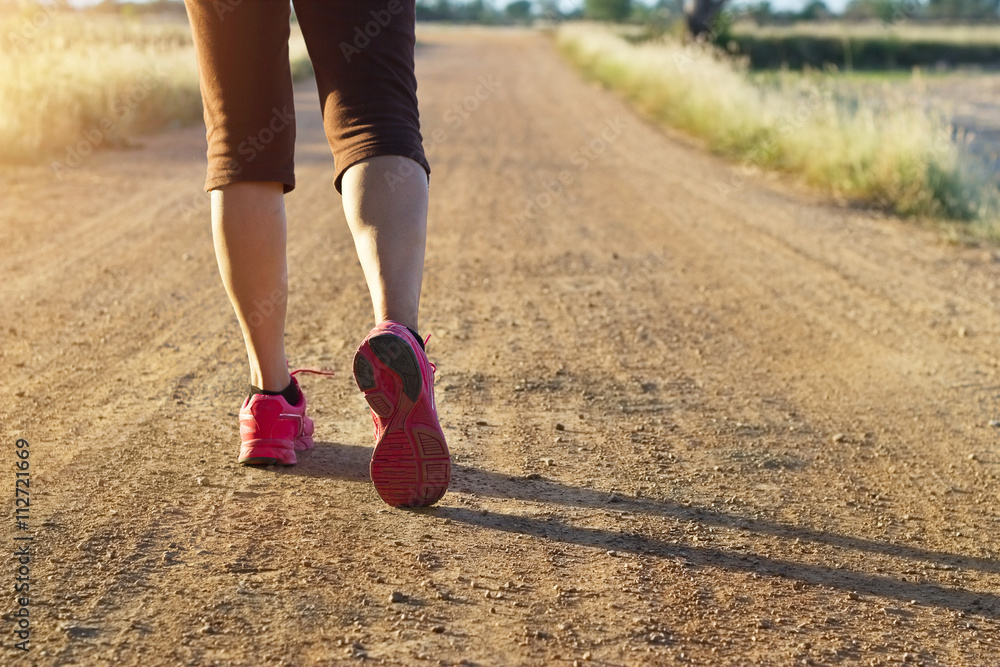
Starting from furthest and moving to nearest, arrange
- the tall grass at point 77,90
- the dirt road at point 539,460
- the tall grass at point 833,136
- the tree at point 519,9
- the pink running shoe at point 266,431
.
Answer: the tree at point 519,9, the tall grass at point 77,90, the tall grass at point 833,136, the pink running shoe at point 266,431, the dirt road at point 539,460

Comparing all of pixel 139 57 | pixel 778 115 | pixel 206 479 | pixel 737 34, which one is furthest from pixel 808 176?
pixel 737 34

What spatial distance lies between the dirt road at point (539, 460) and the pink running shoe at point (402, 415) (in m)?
0.10

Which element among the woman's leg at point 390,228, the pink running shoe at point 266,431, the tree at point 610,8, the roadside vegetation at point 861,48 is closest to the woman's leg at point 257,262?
the pink running shoe at point 266,431

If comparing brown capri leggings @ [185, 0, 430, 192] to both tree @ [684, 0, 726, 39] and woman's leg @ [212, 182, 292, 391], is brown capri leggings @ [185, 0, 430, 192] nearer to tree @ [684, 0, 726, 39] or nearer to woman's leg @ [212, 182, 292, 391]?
woman's leg @ [212, 182, 292, 391]

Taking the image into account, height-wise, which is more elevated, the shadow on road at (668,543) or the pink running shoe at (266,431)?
the pink running shoe at (266,431)

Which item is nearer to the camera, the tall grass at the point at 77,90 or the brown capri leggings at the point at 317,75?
the brown capri leggings at the point at 317,75

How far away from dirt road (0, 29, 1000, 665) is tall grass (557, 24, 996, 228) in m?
1.46

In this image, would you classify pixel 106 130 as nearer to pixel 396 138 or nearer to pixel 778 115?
pixel 778 115

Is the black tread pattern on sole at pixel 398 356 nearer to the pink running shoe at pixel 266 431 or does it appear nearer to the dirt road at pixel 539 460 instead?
the dirt road at pixel 539 460

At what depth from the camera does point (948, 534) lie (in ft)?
7.02

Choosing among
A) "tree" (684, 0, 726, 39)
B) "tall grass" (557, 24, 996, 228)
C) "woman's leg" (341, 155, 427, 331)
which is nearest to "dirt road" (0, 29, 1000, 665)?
"woman's leg" (341, 155, 427, 331)

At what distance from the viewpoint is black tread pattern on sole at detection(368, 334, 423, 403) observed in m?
1.87

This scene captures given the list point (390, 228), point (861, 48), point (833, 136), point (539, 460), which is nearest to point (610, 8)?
point (861, 48)

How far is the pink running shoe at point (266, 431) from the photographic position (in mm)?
2250
